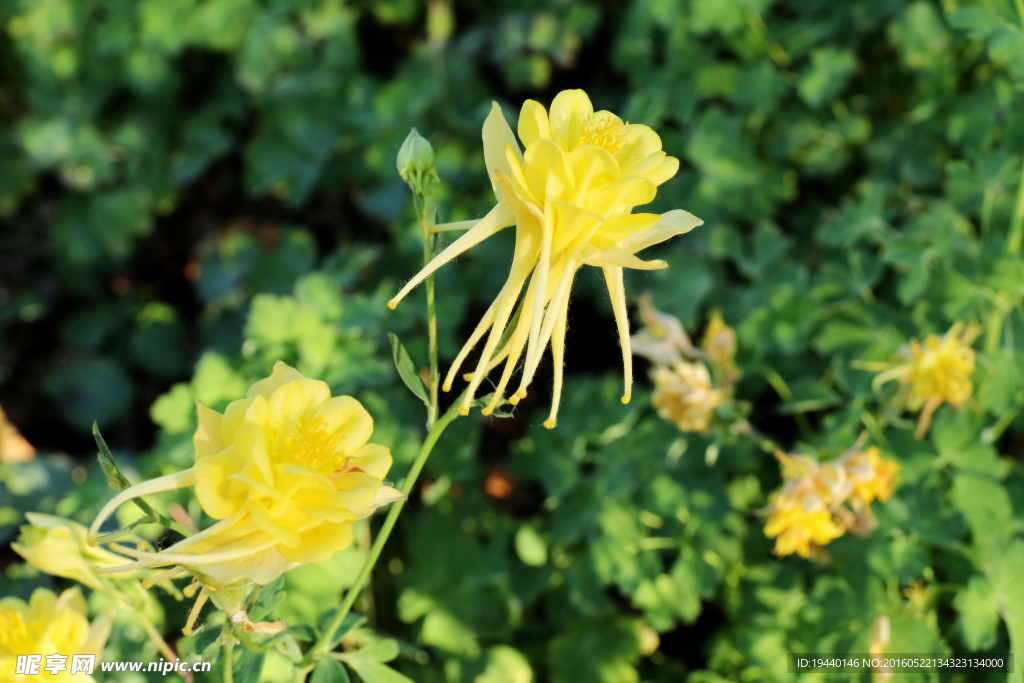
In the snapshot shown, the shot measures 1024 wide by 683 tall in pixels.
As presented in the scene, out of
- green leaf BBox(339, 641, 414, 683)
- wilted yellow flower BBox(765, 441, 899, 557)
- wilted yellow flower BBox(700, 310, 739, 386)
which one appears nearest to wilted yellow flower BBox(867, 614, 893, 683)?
wilted yellow flower BBox(765, 441, 899, 557)

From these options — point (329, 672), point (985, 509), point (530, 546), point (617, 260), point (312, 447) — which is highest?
point (617, 260)

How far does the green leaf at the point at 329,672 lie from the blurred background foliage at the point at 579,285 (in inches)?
9.6

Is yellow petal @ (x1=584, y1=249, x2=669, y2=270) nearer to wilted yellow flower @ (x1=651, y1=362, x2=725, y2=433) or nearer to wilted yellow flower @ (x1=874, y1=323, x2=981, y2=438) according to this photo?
wilted yellow flower @ (x1=651, y1=362, x2=725, y2=433)

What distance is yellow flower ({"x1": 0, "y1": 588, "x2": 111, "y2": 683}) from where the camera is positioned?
86 cm

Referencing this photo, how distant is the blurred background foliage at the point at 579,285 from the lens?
1.42 m

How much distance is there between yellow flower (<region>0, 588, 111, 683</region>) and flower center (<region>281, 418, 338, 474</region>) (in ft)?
1.26

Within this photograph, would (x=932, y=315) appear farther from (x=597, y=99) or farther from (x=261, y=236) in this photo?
(x=261, y=236)

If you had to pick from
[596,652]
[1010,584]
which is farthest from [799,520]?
[596,652]

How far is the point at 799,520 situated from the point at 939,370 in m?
0.35

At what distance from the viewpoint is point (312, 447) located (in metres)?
0.77

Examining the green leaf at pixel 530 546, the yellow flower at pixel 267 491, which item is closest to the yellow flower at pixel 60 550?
the yellow flower at pixel 267 491

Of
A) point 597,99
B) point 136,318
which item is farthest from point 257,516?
point 136,318

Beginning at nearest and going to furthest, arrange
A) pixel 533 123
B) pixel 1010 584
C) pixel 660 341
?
pixel 533 123, pixel 1010 584, pixel 660 341

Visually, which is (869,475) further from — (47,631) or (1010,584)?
(47,631)
